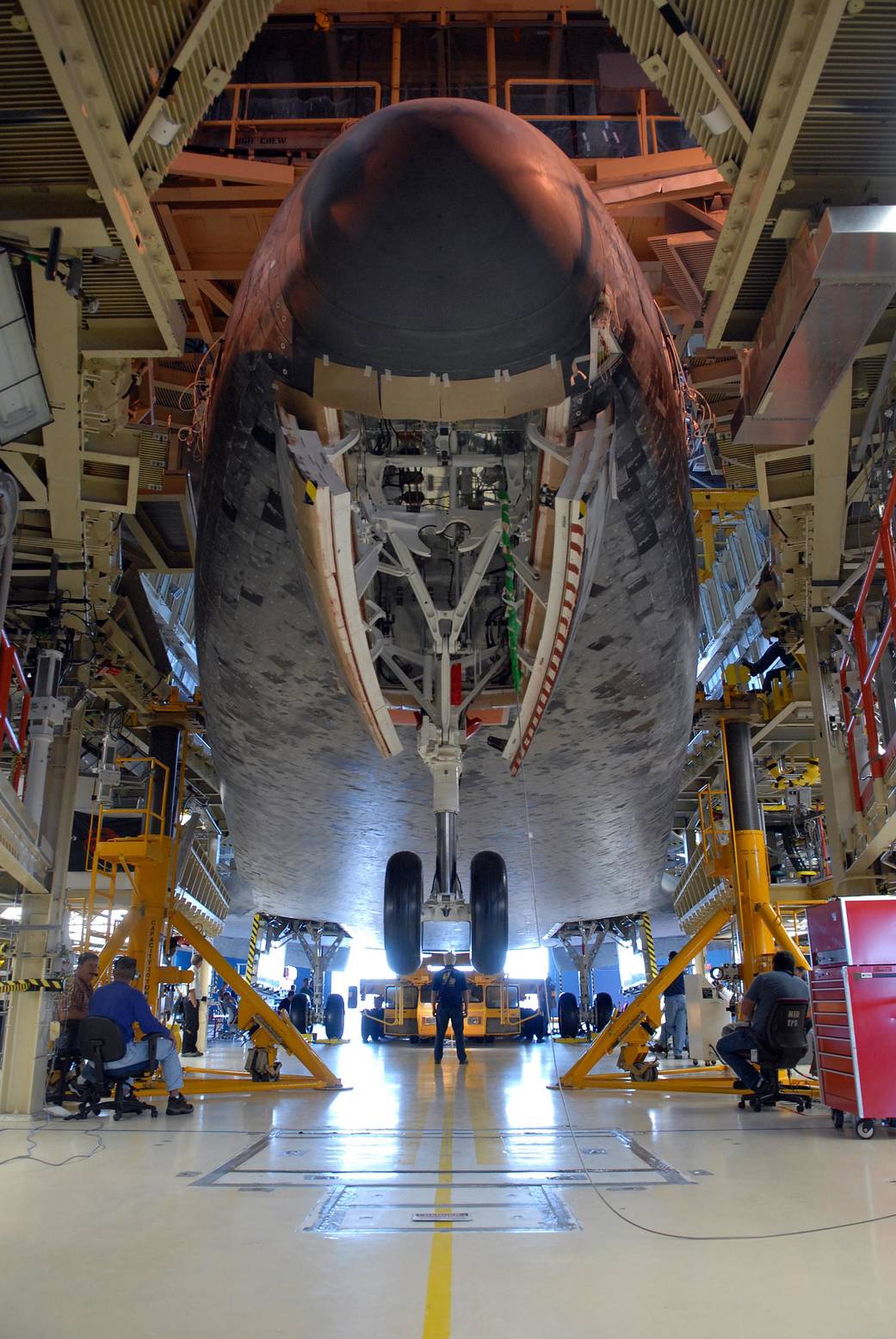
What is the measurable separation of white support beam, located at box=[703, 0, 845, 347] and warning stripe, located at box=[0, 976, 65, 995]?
701cm

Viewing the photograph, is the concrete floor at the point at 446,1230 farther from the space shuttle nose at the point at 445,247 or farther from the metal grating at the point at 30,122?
the metal grating at the point at 30,122

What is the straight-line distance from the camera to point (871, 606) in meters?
8.80

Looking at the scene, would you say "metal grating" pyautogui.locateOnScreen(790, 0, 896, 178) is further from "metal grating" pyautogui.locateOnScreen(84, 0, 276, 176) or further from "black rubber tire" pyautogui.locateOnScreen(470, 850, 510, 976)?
"black rubber tire" pyautogui.locateOnScreen(470, 850, 510, 976)

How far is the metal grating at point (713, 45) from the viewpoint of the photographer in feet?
13.9

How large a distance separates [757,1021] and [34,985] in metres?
5.77

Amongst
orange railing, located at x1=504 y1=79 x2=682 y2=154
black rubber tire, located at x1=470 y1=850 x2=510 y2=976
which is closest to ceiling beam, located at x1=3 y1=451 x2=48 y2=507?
black rubber tire, located at x1=470 y1=850 x2=510 y2=976

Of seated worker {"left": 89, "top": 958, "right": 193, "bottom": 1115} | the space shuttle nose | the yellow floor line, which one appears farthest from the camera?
seated worker {"left": 89, "top": 958, "right": 193, "bottom": 1115}

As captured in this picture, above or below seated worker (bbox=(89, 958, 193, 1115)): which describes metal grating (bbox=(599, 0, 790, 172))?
above

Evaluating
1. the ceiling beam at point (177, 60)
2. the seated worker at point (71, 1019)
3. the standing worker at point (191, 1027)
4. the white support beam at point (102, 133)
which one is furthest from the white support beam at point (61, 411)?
the standing worker at point (191, 1027)

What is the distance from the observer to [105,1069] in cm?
698

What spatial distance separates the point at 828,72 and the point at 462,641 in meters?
3.55

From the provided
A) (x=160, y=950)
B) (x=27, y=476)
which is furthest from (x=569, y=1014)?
(x=27, y=476)

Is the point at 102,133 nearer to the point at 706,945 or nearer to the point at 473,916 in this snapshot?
the point at 473,916

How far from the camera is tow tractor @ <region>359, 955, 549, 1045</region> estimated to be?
61.6ft
